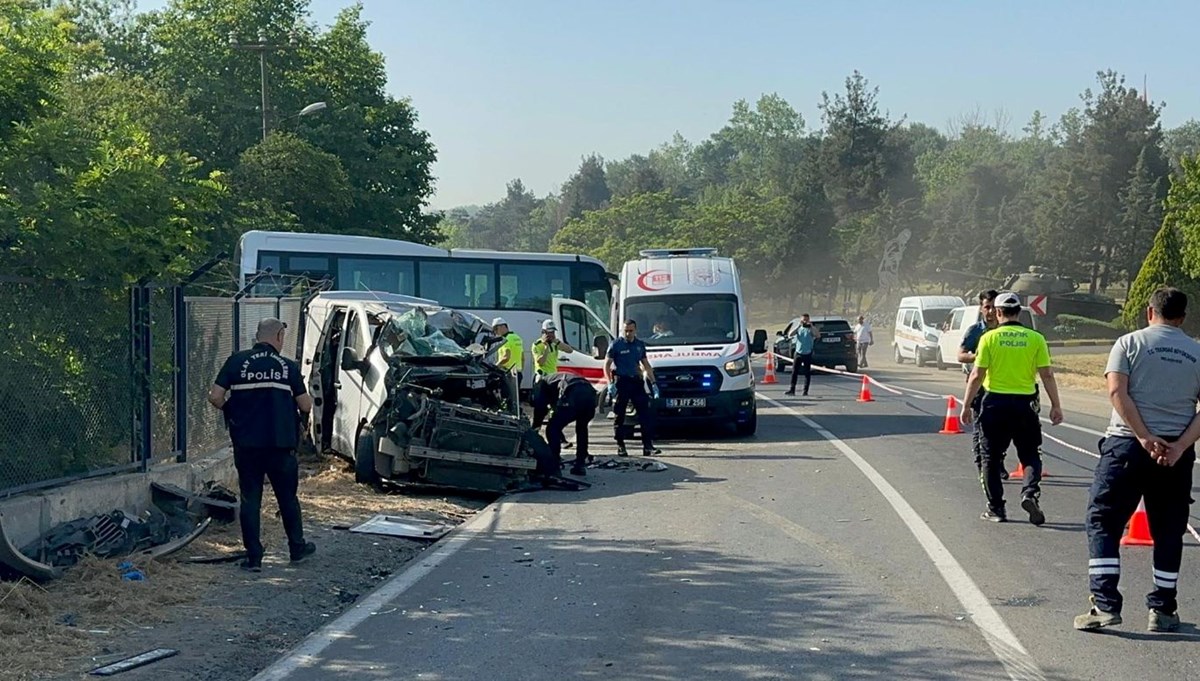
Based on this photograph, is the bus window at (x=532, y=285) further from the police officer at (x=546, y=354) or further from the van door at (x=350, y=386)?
the van door at (x=350, y=386)

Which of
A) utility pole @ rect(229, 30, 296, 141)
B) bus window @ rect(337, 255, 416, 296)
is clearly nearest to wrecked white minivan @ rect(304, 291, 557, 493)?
bus window @ rect(337, 255, 416, 296)

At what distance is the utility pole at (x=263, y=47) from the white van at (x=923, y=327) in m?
21.4

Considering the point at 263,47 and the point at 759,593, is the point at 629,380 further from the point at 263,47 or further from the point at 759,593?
the point at 263,47

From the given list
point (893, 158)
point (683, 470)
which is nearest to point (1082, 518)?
point (683, 470)

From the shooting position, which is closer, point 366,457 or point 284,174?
point 366,457

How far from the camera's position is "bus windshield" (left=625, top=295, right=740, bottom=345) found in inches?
755

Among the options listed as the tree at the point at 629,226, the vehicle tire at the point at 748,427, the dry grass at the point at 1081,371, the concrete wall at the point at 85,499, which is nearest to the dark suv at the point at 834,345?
the dry grass at the point at 1081,371

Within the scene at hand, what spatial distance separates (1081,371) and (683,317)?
20683 millimetres

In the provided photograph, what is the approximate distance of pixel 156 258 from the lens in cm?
1004

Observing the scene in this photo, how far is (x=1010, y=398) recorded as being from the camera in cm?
1038

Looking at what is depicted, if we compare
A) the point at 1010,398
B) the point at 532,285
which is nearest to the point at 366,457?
the point at 1010,398

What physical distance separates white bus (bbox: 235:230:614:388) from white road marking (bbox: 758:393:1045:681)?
1462 centimetres

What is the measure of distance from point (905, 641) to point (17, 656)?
455cm

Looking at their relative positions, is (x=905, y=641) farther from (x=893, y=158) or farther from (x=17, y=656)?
(x=893, y=158)
